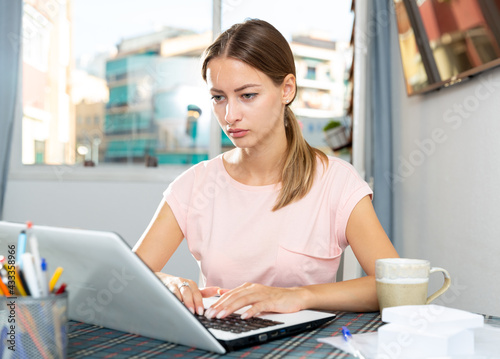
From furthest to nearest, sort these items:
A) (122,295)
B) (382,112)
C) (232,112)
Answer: (382,112), (232,112), (122,295)

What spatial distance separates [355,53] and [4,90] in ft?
6.70

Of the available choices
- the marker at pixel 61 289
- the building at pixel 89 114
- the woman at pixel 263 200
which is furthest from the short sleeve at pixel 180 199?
the building at pixel 89 114

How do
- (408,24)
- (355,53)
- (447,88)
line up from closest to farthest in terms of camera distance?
(447,88) → (408,24) → (355,53)

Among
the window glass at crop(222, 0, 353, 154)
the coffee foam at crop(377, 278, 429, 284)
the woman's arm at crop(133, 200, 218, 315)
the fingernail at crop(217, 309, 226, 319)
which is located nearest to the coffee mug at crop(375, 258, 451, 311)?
the coffee foam at crop(377, 278, 429, 284)

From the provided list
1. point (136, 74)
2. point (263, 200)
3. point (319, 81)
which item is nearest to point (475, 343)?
point (263, 200)

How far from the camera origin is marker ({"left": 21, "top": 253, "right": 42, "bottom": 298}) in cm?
61

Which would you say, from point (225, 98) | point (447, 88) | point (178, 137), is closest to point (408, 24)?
point (447, 88)

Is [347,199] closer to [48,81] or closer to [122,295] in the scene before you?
[122,295]

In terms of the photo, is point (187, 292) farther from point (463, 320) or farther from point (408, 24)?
point (408, 24)

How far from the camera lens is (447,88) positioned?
79.4 inches

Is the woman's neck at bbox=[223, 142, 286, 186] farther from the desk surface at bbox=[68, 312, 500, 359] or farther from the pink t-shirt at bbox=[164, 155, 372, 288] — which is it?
the desk surface at bbox=[68, 312, 500, 359]

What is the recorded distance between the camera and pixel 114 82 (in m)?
3.30

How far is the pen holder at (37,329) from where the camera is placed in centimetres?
60

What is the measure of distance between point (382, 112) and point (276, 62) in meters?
1.44
